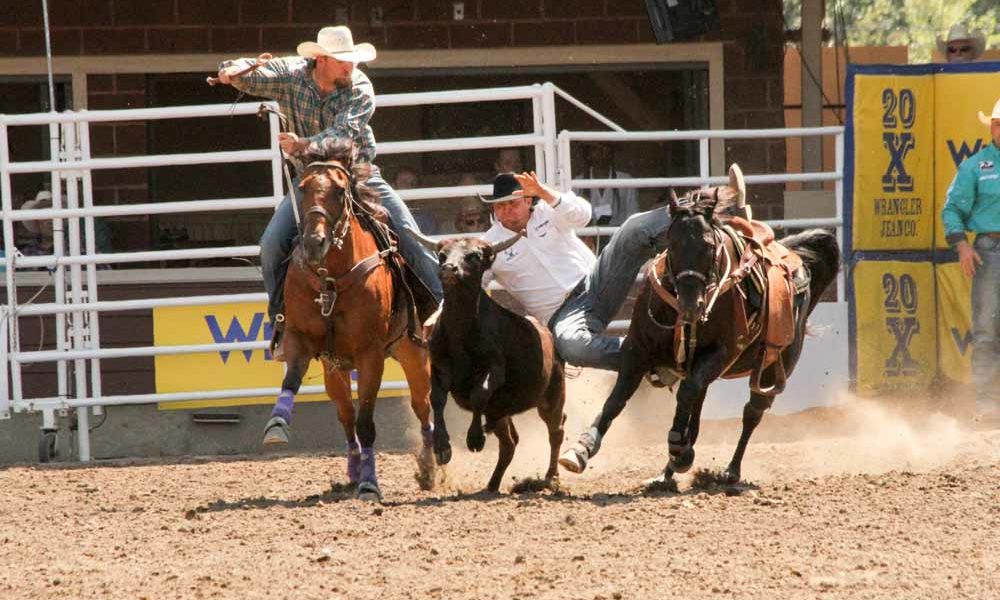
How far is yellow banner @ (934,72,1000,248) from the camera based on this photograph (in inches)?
433

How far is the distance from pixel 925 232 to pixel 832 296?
43.6 inches

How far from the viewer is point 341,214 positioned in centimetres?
743

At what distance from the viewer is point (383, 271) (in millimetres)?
7844

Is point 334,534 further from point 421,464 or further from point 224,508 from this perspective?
point 421,464

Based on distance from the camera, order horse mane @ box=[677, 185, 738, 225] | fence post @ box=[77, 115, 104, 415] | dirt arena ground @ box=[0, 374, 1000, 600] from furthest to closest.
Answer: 1. fence post @ box=[77, 115, 104, 415]
2. horse mane @ box=[677, 185, 738, 225]
3. dirt arena ground @ box=[0, 374, 1000, 600]

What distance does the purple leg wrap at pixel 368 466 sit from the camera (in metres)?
7.72

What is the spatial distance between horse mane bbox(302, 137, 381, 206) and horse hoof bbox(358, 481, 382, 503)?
1428mm

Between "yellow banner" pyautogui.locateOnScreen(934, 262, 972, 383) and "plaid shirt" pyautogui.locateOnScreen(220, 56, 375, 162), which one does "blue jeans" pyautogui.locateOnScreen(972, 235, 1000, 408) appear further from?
"plaid shirt" pyautogui.locateOnScreen(220, 56, 375, 162)

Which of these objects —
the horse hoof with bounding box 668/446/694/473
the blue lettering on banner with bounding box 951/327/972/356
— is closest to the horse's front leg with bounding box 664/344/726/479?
the horse hoof with bounding box 668/446/694/473

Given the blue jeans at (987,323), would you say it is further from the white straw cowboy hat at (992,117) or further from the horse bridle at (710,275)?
the horse bridle at (710,275)

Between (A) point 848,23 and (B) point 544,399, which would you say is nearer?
(B) point 544,399

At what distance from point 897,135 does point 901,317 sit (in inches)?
51.6

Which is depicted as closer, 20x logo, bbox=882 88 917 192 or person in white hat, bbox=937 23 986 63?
20x logo, bbox=882 88 917 192

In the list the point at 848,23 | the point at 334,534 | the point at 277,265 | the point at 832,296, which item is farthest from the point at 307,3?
the point at 848,23
